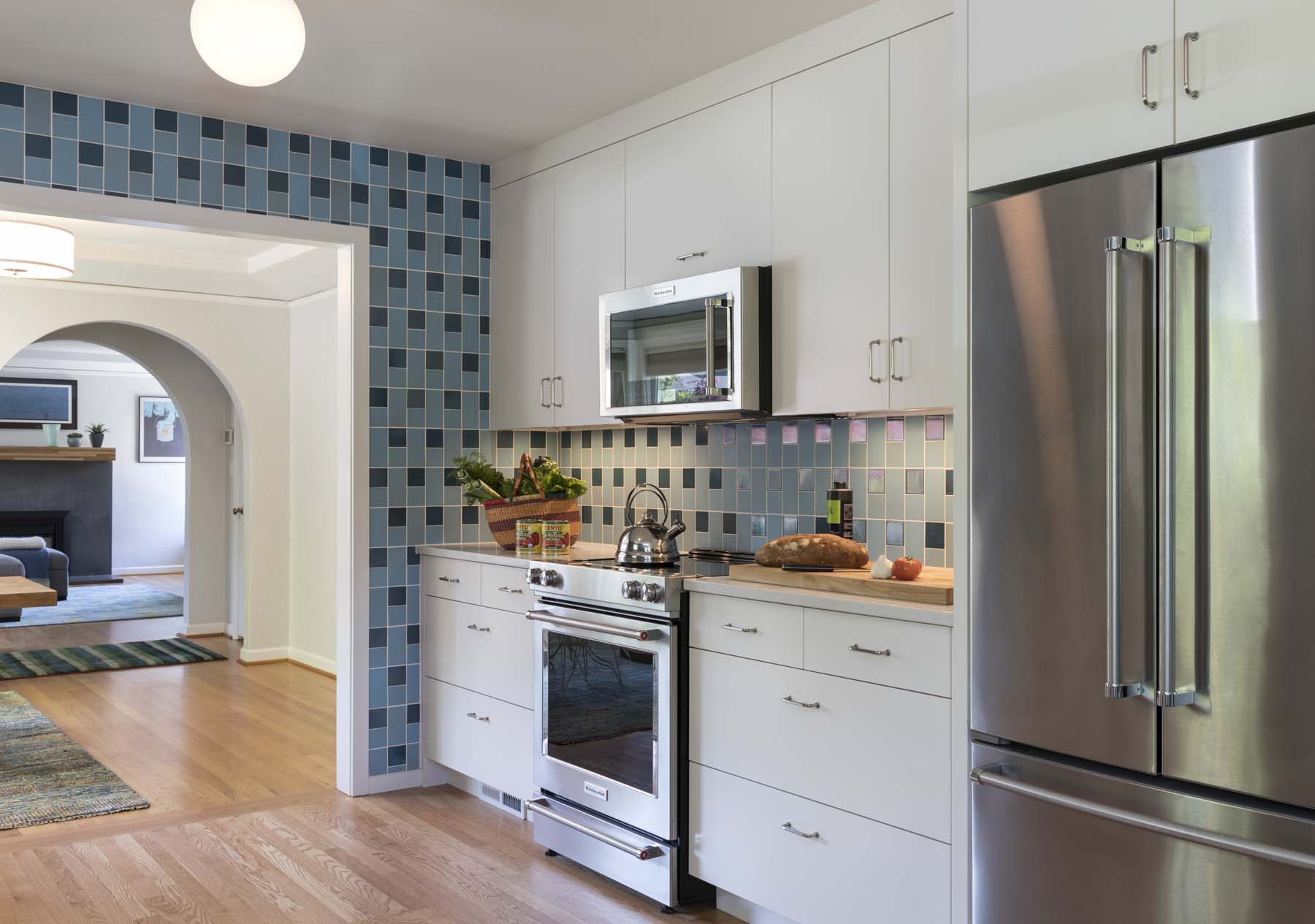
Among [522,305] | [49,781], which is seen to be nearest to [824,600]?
[522,305]

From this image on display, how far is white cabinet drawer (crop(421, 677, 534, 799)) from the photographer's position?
3.84 metres

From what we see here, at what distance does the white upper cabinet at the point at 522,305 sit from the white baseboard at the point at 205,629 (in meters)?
4.56

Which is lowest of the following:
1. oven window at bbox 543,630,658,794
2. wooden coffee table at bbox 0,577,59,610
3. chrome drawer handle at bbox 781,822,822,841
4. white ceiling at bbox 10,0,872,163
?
chrome drawer handle at bbox 781,822,822,841

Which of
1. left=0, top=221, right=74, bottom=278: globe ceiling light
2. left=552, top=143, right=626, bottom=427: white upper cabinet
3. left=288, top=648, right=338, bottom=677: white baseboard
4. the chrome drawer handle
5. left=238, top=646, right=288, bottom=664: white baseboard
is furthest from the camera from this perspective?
left=238, top=646, right=288, bottom=664: white baseboard

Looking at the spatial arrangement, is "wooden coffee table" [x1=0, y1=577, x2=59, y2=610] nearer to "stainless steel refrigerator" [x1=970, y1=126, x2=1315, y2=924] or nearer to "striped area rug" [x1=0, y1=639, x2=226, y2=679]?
"striped area rug" [x1=0, y1=639, x2=226, y2=679]

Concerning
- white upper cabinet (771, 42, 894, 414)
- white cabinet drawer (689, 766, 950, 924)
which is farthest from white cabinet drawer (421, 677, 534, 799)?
white upper cabinet (771, 42, 894, 414)

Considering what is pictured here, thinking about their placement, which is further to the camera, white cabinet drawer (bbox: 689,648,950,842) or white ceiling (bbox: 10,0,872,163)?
white ceiling (bbox: 10,0,872,163)

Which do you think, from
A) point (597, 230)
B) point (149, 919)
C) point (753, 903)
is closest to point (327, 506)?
point (597, 230)

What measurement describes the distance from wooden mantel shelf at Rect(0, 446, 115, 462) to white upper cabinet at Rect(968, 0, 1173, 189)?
1164 centimetres

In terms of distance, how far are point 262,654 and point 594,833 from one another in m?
4.43

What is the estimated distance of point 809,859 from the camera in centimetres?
277

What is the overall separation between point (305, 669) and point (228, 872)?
3555mm

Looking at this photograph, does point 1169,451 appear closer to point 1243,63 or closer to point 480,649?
point 1243,63

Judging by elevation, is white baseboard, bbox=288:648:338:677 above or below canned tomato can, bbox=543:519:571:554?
below
